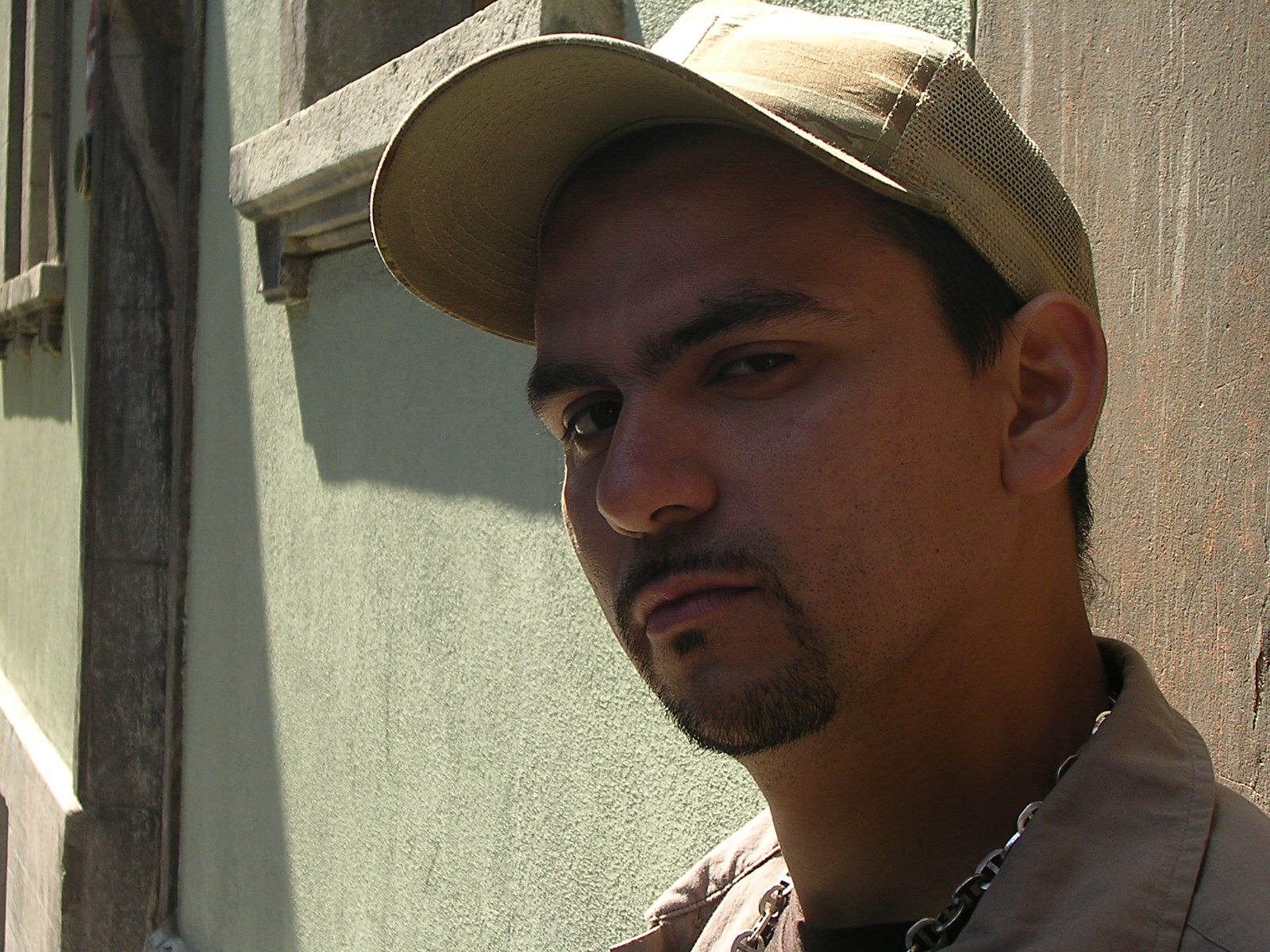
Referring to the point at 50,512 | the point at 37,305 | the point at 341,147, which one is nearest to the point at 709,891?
the point at 341,147

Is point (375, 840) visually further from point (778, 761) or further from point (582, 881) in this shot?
point (778, 761)

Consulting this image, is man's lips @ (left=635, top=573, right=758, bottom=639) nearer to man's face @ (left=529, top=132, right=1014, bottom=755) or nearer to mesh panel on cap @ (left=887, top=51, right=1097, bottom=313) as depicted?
man's face @ (left=529, top=132, right=1014, bottom=755)

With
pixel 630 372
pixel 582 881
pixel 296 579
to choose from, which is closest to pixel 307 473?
pixel 296 579

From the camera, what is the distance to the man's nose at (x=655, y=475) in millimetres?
1269

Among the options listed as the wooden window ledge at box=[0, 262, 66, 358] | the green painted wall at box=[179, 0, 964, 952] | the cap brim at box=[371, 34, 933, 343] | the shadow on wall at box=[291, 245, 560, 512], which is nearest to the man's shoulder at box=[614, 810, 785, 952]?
the green painted wall at box=[179, 0, 964, 952]

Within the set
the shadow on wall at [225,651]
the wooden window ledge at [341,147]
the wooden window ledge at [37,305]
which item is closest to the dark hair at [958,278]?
the wooden window ledge at [341,147]

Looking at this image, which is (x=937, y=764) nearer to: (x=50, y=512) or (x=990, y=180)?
(x=990, y=180)

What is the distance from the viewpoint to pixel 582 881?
2.51m

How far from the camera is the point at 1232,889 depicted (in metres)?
1.03

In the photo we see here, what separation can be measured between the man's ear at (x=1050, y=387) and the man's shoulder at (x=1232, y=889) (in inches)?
13.5

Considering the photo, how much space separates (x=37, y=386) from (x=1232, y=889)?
7.90m

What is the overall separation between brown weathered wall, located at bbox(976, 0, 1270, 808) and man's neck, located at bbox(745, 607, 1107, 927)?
28cm

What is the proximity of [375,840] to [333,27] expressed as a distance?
220 centimetres

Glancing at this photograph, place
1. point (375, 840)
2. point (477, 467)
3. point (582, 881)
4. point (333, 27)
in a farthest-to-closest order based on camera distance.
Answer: point (333, 27)
point (375, 840)
point (477, 467)
point (582, 881)
